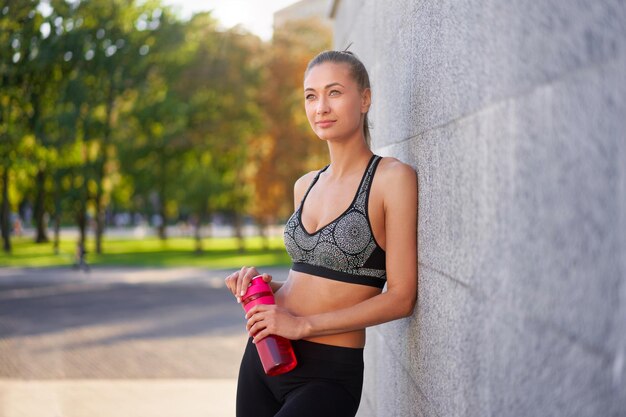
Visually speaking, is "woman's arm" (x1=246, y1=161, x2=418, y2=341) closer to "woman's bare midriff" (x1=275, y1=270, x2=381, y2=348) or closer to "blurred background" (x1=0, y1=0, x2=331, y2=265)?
"woman's bare midriff" (x1=275, y1=270, x2=381, y2=348)

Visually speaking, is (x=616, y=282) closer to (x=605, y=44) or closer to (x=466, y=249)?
(x=605, y=44)

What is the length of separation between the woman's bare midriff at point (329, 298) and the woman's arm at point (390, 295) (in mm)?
103

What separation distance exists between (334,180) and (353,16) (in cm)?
334

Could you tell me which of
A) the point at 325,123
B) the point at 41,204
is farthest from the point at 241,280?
the point at 41,204

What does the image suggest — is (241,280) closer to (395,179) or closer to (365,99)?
(395,179)

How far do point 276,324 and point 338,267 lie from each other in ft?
0.95

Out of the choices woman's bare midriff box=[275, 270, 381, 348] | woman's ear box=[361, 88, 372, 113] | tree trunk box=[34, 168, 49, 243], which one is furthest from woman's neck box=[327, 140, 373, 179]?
tree trunk box=[34, 168, 49, 243]

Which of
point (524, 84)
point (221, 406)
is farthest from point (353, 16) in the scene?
point (524, 84)

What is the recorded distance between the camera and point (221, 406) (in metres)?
6.48

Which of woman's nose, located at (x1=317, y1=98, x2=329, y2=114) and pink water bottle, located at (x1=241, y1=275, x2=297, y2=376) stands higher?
woman's nose, located at (x1=317, y1=98, x2=329, y2=114)

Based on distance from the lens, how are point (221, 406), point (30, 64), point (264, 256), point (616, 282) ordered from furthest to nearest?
1. point (264, 256)
2. point (30, 64)
3. point (221, 406)
4. point (616, 282)

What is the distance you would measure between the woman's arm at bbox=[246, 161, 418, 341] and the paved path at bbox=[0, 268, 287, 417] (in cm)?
389

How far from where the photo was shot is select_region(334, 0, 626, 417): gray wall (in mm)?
1179

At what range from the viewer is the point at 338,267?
2.55m
